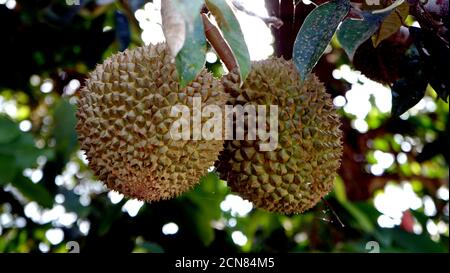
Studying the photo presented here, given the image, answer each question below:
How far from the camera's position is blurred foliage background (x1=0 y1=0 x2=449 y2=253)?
67.7 inches

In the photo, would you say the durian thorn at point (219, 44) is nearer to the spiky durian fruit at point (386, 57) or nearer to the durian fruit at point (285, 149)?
the durian fruit at point (285, 149)

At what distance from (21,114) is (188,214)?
113 centimetres

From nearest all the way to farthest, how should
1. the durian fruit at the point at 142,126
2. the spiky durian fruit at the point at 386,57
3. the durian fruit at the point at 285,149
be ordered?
1. the durian fruit at the point at 142,126
2. the durian fruit at the point at 285,149
3. the spiky durian fruit at the point at 386,57

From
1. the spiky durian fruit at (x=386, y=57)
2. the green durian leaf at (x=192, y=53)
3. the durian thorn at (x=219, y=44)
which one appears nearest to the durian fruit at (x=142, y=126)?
the durian thorn at (x=219, y=44)

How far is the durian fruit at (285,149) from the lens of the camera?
1.07 metres

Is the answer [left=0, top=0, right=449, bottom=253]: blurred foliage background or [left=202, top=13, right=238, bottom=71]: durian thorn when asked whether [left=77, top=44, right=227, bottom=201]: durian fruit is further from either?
[left=0, top=0, right=449, bottom=253]: blurred foliage background

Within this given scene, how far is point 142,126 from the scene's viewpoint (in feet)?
3.14

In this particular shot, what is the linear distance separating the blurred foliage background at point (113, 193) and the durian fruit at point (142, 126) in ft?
2.04

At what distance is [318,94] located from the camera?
1.11 metres

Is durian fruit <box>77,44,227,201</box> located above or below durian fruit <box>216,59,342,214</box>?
above

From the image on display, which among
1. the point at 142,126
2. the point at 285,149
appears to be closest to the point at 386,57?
the point at 285,149

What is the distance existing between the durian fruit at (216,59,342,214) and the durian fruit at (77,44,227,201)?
66 millimetres

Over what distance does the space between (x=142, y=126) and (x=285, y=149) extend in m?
0.25

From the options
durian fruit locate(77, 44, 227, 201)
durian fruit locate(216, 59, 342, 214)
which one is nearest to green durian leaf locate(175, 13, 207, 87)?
durian fruit locate(77, 44, 227, 201)
